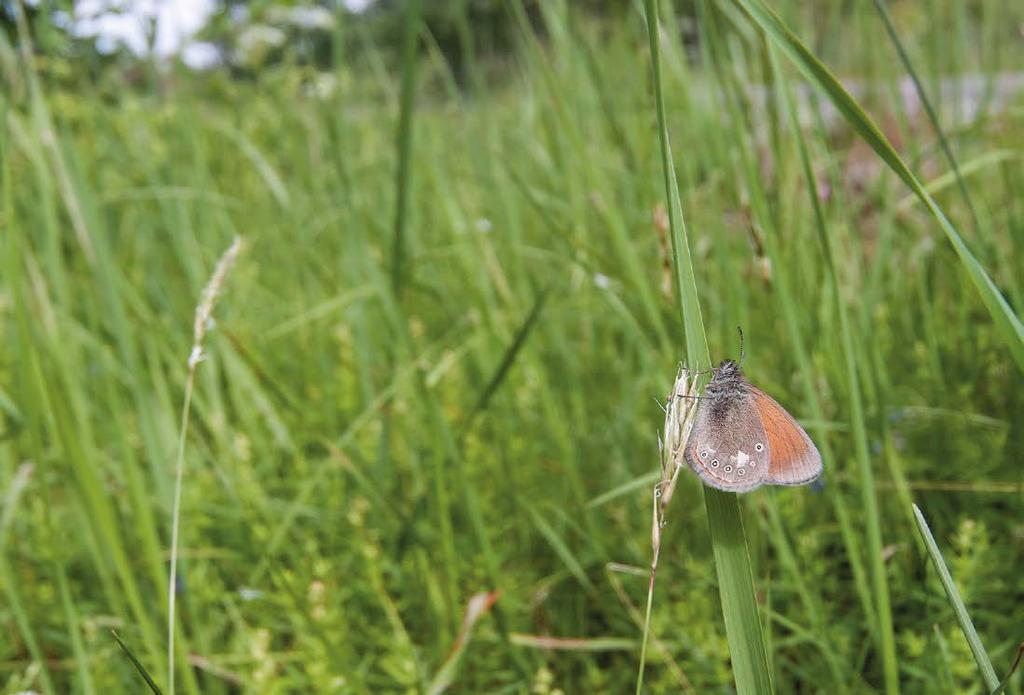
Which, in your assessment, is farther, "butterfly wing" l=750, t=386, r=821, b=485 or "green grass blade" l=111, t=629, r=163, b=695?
"butterfly wing" l=750, t=386, r=821, b=485

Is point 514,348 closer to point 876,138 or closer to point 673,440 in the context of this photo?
point 673,440

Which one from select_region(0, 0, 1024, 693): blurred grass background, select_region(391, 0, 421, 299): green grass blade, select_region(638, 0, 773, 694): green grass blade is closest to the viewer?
select_region(638, 0, 773, 694): green grass blade

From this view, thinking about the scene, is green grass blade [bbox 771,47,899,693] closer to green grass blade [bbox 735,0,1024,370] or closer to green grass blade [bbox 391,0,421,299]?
green grass blade [bbox 735,0,1024,370]

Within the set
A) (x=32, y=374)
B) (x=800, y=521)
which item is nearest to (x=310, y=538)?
(x=32, y=374)

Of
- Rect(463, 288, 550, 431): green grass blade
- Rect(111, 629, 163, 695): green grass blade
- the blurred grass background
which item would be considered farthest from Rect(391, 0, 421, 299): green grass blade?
Rect(111, 629, 163, 695): green grass blade

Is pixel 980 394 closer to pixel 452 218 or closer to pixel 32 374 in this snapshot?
pixel 452 218

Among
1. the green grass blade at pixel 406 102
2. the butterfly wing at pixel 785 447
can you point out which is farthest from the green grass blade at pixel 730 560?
the green grass blade at pixel 406 102

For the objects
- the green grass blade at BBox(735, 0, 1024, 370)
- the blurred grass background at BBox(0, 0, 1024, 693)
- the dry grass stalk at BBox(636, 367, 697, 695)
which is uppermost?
the green grass blade at BBox(735, 0, 1024, 370)

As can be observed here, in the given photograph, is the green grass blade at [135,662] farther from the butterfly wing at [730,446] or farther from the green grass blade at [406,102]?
the green grass blade at [406,102]
